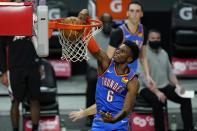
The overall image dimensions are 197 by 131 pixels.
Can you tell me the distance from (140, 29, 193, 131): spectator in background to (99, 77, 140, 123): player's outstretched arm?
221cm

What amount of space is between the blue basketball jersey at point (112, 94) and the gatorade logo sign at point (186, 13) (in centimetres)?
526

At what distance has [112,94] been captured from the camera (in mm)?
5113

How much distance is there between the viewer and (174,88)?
7.45 m

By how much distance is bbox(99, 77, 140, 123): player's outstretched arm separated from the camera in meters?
4.64

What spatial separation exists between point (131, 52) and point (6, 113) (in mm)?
3629

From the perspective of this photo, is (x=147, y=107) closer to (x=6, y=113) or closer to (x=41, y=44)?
(x=6, y=113)

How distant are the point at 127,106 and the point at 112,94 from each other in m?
0.32

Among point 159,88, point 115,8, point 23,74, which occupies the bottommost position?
point 159,88

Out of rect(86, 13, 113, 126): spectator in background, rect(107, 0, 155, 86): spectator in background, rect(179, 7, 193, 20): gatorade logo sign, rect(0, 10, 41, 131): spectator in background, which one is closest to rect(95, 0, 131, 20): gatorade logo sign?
rect(86, 13, 113, 126): spectator in background

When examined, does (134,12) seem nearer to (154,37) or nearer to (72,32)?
(154,37)

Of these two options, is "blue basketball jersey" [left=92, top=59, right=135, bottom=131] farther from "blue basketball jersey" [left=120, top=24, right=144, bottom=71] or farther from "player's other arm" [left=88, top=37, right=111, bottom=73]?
"blue basketball jersey" [left=120, top=24, right=144, bottom=71]

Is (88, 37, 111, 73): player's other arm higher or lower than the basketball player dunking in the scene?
higher

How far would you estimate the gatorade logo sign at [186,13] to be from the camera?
10.1 m

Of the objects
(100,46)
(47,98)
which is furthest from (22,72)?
(100,46)
